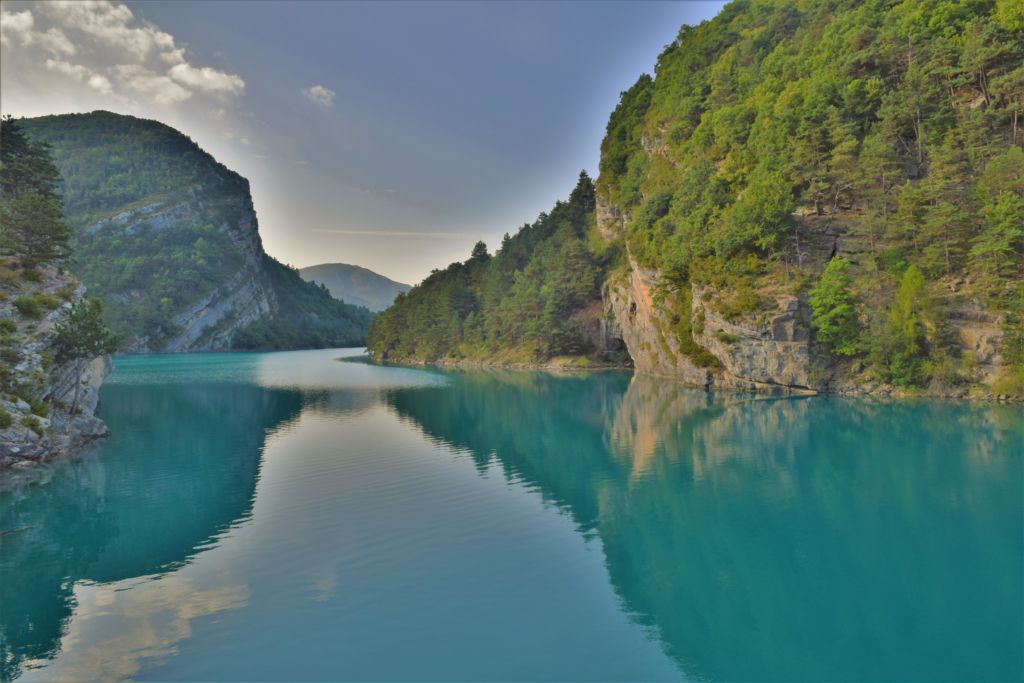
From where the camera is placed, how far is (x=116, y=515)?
23.3 meters

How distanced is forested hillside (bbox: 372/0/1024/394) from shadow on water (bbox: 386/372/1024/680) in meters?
9.94

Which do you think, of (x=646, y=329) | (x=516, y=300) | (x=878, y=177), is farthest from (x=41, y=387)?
(x=516, y=300)

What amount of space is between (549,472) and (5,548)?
895 inches

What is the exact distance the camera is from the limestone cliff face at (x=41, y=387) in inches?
1179

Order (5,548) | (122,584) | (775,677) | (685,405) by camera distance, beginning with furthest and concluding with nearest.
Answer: (685,405), (5,548), (122,584), (775,677)

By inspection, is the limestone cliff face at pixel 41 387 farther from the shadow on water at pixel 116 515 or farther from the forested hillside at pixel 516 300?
the forested hillside at pixel 516 300

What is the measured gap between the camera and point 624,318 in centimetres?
9169

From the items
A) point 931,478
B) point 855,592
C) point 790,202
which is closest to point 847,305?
point 790,202

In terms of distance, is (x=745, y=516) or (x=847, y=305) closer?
(x=745, y=516)

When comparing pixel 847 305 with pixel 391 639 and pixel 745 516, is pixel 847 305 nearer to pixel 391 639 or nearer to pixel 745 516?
pixel 745 516

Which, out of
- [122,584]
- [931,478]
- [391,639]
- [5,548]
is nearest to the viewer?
[391,639]

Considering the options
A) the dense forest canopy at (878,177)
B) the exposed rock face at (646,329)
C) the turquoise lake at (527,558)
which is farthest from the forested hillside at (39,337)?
the exposed rock face at (646,329)

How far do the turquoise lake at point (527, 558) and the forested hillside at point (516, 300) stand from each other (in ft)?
222

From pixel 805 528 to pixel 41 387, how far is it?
4104 centimetres
